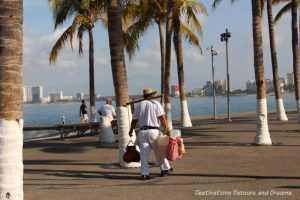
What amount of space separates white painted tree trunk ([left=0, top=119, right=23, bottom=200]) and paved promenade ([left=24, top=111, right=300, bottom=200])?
2.95 meters

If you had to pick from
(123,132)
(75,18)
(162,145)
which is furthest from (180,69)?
Answer: (162,145)

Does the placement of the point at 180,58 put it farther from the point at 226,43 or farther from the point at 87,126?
the point at 226,43

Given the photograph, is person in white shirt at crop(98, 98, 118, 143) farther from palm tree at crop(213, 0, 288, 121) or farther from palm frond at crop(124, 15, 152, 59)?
palm tree at crop(213, 0, 288, 121)

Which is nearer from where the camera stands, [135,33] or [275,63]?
[135,33]

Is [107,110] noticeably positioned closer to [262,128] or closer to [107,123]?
[107,123]

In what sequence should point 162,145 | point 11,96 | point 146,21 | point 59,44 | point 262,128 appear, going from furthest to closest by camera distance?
point 59,44
point 146,21
point 262,128
point 162,145
point 11,96

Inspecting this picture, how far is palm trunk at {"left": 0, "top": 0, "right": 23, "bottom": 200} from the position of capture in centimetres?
570

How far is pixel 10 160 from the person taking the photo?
5.80 meters

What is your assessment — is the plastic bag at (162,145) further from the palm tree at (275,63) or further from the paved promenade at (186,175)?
the palm tree at (275,63)

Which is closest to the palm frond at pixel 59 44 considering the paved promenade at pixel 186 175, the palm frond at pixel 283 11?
the paved promenade at pixel 186 175

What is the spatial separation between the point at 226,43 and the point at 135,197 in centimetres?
2977

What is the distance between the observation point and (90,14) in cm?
2830

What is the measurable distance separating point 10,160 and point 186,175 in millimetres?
5541

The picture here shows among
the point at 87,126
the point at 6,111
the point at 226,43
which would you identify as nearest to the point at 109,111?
the point at 87,126
